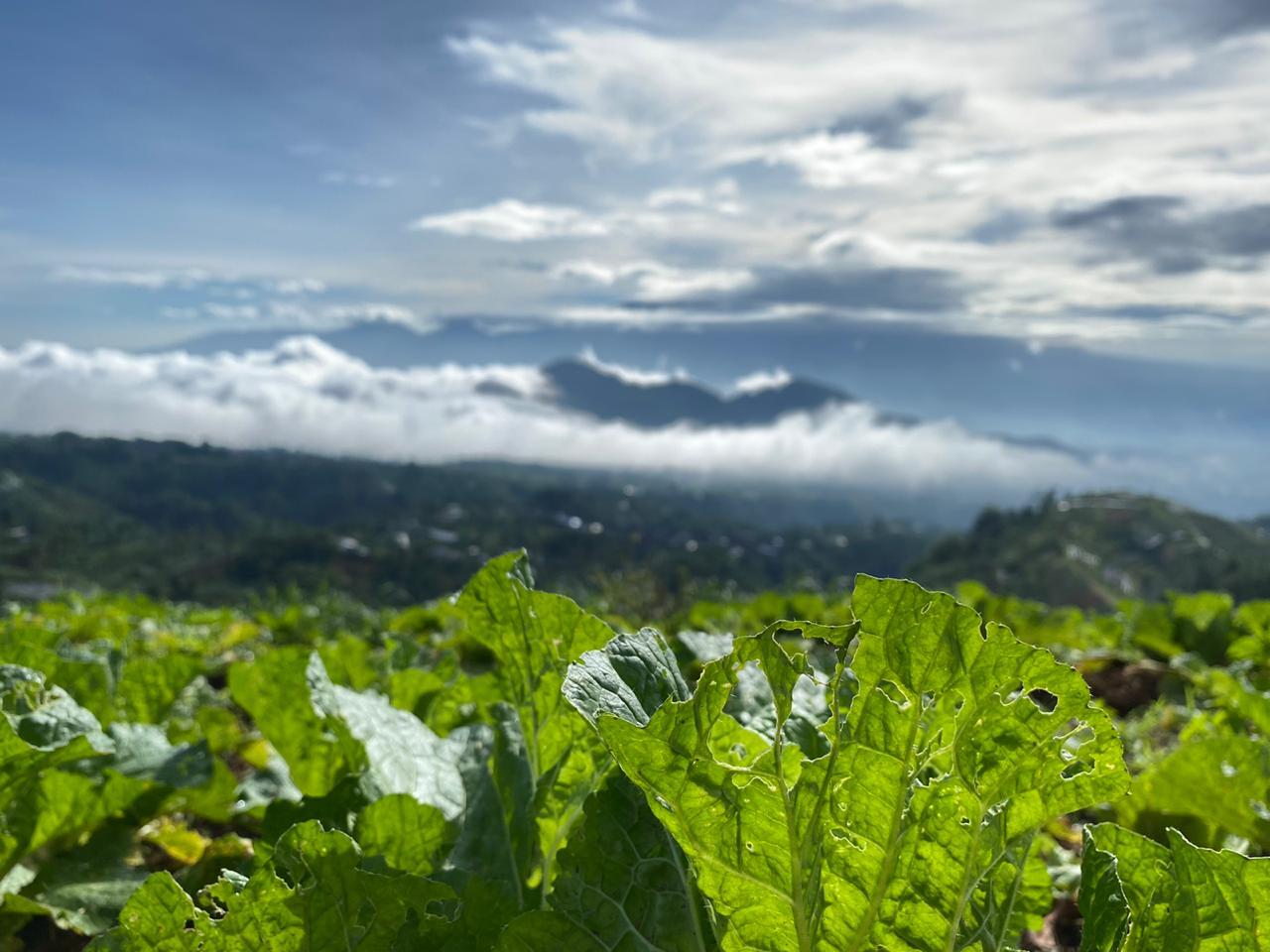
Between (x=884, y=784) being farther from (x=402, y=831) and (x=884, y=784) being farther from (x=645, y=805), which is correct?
(x=402, y=831)

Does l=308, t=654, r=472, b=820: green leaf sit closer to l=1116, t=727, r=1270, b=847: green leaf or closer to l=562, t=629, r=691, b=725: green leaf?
l=562, t=629, r=691, b=725: green leaf

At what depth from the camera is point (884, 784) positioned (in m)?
1.25

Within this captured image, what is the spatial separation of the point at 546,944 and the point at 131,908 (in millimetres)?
636

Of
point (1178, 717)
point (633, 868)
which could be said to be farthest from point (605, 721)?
point (1178, 717)

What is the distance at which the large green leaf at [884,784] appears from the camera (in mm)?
1175

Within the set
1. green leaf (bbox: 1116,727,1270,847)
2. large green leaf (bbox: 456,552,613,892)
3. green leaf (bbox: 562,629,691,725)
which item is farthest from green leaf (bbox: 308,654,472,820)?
green leaf (bbox: 1116,727,1270,847)

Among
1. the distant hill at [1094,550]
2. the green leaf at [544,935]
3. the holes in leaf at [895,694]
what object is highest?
the holes in leaf at [895,694]

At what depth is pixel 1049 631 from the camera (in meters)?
5.98

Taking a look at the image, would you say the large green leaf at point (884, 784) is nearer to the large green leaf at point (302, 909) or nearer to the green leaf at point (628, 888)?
the green leaf at point (628, 888)

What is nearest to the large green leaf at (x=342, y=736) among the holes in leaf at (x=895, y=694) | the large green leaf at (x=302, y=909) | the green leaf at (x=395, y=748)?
the green leaf at (x=395, y=748)

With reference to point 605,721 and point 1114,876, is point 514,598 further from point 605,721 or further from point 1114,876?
point 1114,876

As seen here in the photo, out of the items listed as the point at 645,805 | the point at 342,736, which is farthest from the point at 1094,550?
the point at 645,805

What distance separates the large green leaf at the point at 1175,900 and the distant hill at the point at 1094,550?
90.1 meters

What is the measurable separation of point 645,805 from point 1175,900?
769mm
